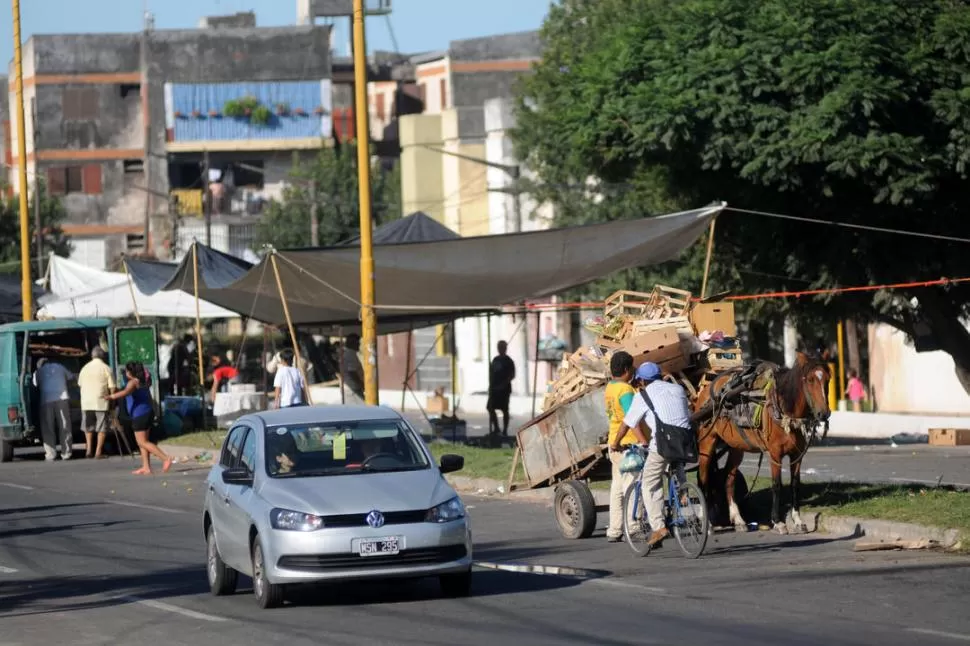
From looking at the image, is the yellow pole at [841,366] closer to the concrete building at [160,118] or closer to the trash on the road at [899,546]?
the trash on the road at [899,546]

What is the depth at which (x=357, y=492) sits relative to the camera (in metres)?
11.9

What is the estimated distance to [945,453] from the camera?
2750 centimetres

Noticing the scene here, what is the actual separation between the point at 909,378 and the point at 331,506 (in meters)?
34.7

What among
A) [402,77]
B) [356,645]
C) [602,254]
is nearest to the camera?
[356,645]

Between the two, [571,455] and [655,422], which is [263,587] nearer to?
[655,422]

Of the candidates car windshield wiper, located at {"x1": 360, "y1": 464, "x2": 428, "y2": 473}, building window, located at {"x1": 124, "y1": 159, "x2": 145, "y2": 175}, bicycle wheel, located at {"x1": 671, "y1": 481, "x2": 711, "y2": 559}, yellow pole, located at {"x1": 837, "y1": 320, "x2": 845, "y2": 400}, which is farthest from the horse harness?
building window, located at {"x1": 124, "y1": 159, "x2": 145, "y2": 175}

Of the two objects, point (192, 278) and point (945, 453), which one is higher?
point (192, 278)

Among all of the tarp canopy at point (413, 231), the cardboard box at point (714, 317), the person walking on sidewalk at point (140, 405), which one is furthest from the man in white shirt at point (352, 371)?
the cardboard box at point (714, 317)

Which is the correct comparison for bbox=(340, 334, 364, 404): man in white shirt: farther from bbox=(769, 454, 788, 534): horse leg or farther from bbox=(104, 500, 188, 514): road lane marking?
bbox=(769, 454, 788, 534): horse leg

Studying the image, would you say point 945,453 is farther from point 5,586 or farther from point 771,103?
point 5,586

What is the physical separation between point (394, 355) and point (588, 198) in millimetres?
20312

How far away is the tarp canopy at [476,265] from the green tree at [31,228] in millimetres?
47987

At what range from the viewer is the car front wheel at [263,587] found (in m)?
11.8

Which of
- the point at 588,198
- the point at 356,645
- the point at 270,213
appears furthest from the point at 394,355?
the point at 356,645
